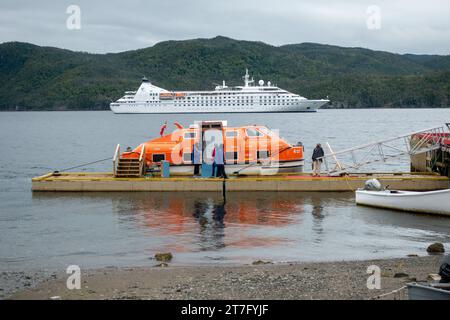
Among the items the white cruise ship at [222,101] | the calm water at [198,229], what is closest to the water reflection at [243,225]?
the calm water at [198,229]

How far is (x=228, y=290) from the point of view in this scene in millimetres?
10883

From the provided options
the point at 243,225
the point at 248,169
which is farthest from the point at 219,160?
the point at 243,225

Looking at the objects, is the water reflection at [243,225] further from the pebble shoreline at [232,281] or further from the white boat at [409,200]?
the pebble shoreline at [232,281]

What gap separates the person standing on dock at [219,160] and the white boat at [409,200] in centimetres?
527

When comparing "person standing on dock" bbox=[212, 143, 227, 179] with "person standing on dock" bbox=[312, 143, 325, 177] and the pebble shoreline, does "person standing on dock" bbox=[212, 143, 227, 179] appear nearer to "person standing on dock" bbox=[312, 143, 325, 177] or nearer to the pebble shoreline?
"person standing on dock" bbox=[312, 143, 325, 177]

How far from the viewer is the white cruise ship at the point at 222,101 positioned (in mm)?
160375

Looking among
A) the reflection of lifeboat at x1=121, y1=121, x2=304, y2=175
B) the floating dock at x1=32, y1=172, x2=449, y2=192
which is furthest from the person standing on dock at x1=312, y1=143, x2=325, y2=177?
the reflection of lifeboat at x1=121, y1=121, x2=304, y2=175

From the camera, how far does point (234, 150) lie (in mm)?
25188

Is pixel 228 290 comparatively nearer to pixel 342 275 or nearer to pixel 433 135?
pixel 342 275

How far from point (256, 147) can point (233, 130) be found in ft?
3.71

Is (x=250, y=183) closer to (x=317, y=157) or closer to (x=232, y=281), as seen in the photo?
(x=317, y=157)

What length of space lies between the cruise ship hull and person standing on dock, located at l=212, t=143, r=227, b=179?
137 meters

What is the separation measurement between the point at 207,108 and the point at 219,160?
14077cm

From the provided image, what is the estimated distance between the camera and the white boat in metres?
19.3
